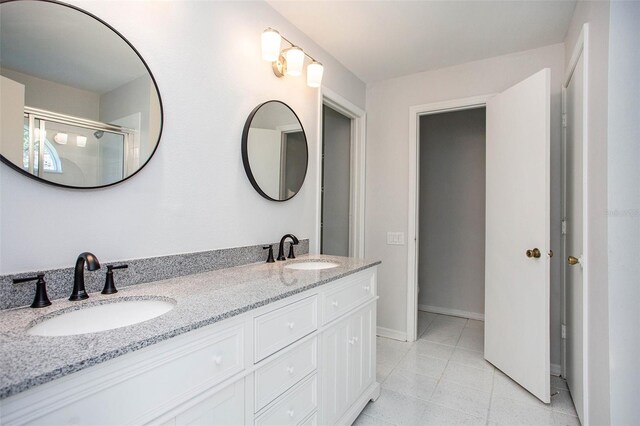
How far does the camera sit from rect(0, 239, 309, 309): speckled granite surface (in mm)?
977

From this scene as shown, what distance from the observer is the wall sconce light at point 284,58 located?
1.82 meters

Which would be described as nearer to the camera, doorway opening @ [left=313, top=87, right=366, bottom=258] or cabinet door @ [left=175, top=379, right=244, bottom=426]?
cabinet door @ [left=175, top=379, right=244, bottom=426]

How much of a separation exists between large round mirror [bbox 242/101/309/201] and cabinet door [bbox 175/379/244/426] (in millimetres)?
1117

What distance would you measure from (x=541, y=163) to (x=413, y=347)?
1.79 m

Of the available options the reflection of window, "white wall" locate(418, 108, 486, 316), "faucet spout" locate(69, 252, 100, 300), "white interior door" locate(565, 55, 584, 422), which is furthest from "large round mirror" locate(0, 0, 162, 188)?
"white wall" locate(418, 108, 486, 316)

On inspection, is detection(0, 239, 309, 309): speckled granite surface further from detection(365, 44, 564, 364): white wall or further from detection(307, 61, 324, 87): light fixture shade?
detection(365, 44, 564, 364): white wall

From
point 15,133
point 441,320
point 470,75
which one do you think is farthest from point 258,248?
point 441,320

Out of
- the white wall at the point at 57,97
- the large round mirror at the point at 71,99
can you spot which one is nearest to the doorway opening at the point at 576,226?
the large round mirror at the point at 71,99

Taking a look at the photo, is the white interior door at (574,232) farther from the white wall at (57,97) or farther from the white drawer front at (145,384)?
the white wall at (57,97)

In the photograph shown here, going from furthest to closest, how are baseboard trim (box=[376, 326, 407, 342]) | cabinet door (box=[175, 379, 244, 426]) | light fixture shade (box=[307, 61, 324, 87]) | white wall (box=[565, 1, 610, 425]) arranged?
baseboard trim (box=[376, 326, 407, 342]) → light fixture shade (box=[307, 61, 324, 87]) → white wall (box=[565, 1, 610, 425]) → cabinet door (box=[175, 379, 244, 426])

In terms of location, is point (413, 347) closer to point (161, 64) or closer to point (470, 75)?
point (470, 75)

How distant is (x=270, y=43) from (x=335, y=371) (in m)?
1.78

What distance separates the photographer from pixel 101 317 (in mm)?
1059
